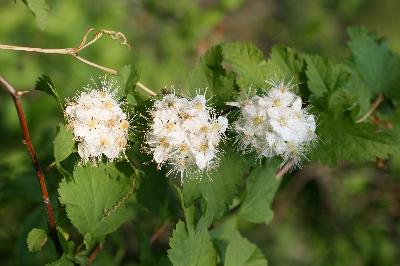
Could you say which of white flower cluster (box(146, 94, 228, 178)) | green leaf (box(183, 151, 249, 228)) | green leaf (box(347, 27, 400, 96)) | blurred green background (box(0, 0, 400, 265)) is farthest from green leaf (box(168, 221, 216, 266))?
blurred green background (box(0, 0, 400, 265))

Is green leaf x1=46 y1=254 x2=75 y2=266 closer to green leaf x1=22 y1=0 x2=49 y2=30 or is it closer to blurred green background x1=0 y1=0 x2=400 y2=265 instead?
green leaf x1=22 y1=0 x2=49 y2=30

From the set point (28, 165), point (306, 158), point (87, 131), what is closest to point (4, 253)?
point (28, 165)

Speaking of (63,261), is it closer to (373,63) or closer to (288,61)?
(288,61)

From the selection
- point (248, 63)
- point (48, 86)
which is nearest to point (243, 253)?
point (248, 63)

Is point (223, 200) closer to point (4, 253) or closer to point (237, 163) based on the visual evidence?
point (237, 163)

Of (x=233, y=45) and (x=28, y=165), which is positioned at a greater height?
(x=28, y=165)
